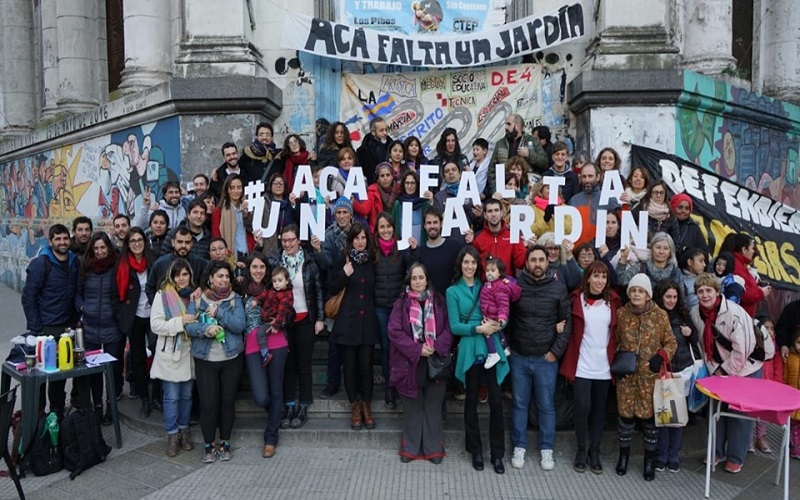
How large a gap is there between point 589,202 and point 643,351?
196 centimetres

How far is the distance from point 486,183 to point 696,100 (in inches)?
148

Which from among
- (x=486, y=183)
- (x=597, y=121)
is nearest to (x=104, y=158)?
(x=486, y=183)

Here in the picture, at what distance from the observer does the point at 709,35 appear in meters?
10.6

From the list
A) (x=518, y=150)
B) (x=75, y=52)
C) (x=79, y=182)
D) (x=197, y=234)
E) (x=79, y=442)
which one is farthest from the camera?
(x=75, y=52)

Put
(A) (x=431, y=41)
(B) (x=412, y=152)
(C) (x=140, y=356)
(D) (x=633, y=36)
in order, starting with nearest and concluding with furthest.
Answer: (C) (x=140, y=356) < (B) (x=412, y=152) < (D) (x=633, y=36) < (A) (x=431, y=41)

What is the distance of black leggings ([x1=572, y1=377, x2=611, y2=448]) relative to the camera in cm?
556

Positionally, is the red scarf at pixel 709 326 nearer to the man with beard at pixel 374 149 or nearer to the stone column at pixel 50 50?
the man with beard at pixel 374 149

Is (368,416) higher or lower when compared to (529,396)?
lower

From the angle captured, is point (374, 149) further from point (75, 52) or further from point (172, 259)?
point (75, 52)

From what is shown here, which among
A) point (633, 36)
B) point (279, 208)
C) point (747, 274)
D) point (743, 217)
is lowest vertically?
point (747, 274)

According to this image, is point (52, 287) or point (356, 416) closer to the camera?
point (356, 416)

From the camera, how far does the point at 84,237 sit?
7027mm

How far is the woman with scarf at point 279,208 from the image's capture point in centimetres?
688

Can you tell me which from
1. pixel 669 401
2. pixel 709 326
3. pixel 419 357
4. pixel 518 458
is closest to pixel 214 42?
pixel 419 357
